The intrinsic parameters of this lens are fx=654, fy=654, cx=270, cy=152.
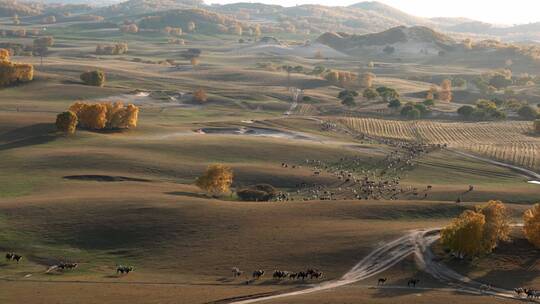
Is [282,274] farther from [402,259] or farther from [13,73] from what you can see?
[13,73]

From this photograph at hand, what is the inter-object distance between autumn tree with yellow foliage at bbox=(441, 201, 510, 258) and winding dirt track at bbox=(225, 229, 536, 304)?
2645 millimetres

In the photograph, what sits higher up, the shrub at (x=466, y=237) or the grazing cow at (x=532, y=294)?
the shrub at (x=466, y=237)

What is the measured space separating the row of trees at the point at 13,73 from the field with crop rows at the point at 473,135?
9531 centimetres

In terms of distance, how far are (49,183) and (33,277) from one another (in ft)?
124

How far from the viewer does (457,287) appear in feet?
197

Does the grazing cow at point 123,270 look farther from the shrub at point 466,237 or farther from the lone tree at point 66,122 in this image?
the lone tree at point 66,122

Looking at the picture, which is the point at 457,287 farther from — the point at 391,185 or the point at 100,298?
the point at 391,185

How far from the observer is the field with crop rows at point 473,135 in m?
141

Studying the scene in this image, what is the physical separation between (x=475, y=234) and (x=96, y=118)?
9306 cm

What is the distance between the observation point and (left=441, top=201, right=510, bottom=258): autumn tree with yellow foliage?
66062 millimetres

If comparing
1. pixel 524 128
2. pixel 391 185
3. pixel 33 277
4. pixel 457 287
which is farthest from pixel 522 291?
pixel 524 128

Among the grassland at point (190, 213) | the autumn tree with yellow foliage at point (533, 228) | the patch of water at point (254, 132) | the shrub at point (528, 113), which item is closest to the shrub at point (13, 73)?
the grassland at point (190, 213)

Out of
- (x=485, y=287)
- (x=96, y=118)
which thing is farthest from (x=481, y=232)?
(x=96, y=118)

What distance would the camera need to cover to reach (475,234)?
217 ft
